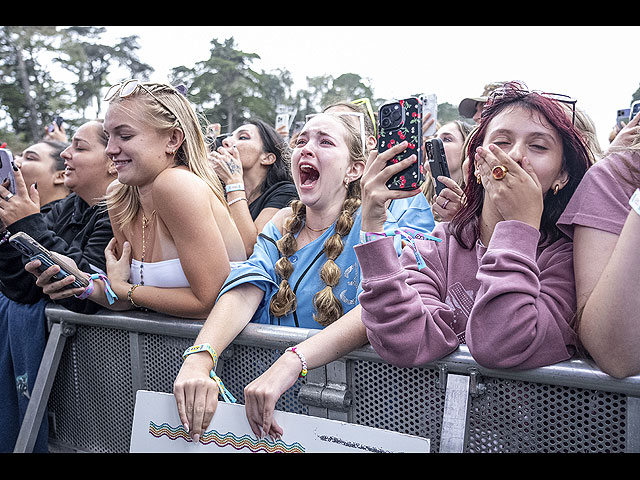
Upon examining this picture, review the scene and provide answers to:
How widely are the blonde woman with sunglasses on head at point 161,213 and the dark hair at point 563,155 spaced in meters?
1.04

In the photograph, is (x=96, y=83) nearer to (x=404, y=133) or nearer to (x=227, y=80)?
(x=227, y=80)

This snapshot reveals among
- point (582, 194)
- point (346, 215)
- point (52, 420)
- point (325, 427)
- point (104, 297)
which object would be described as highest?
point (582, 194)

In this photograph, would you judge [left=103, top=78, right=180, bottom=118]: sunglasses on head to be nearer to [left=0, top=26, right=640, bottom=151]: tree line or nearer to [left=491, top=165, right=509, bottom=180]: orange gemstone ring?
[left=491, top=165, right=509, bottom=180]: orange gemstone ring

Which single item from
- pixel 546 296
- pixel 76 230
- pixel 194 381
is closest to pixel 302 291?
pixel 194 381

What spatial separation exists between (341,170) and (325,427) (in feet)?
3.97

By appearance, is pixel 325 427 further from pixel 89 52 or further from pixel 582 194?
pixel 89 52

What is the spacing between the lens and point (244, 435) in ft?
5.54

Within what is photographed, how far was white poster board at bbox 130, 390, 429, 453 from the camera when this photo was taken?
1458 mm

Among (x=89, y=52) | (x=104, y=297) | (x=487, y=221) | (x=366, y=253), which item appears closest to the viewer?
(x=366, y=253)

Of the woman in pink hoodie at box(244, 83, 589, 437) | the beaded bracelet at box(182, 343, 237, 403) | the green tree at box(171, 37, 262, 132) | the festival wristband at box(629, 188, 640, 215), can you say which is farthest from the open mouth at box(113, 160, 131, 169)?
the green tree at box(171, 37, 262, 132)

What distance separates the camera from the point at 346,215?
2258mm

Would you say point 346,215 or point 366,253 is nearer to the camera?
point 366,253

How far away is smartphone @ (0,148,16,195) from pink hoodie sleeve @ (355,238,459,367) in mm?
1948

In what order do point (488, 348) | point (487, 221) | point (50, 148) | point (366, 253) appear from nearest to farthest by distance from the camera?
1. point (488, 348)
2. point (366, 253)
3. point (487, 221)
4. point (50, 148)
